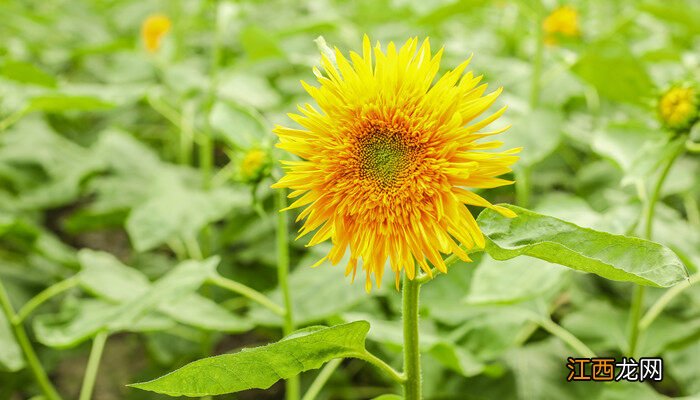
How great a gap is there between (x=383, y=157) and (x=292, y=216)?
0.92 metres

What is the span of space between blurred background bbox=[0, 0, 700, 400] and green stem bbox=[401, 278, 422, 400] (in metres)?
0.18

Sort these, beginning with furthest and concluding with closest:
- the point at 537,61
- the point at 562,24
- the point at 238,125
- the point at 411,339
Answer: the point at 562,24
the point at 537,61
the point at 238,125
the point at 411,339

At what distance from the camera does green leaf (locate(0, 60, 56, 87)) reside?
1.33m

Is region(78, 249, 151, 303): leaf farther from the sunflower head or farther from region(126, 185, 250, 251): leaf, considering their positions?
the sunflower head

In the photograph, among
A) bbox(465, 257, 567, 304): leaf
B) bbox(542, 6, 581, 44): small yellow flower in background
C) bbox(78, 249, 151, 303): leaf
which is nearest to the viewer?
bbox(465, 257, 567, 304): leaf

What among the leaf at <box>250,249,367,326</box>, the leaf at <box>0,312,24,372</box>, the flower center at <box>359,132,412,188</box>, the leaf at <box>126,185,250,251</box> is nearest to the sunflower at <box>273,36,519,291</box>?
the flower center at <box>359,132,412,188</box>

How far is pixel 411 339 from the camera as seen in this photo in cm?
73

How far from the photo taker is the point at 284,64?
7.49 ft

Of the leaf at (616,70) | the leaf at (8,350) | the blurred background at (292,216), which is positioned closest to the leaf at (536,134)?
the blurred background at (292,216)

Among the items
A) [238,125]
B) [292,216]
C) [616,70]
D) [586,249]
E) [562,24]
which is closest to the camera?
[586,249]

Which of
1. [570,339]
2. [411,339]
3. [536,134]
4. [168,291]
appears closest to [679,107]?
[536,134]

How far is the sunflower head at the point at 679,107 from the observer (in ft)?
2.98

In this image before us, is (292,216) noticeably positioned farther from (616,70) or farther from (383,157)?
(383,157)

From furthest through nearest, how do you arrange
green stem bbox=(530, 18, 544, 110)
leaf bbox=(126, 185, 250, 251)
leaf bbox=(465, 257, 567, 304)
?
green stem bbox=(530, 18, 544, 110), leaf bbox=(126, 185, 250, 251), leaf bbox=(465, 257, 567, 304)
